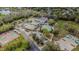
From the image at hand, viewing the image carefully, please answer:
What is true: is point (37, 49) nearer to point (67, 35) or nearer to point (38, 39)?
point (38, 39)

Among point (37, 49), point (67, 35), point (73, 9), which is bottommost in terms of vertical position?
point (37, 49)

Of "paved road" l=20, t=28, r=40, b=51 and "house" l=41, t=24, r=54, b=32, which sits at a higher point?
"house" l=41, t=24, r=54, b=32

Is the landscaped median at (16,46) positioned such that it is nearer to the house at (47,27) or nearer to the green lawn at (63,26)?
the house at (47,27)

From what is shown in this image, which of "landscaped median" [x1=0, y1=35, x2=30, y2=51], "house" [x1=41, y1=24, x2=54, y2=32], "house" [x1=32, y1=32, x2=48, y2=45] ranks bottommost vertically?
"landscaped median" [x1=0, y1=35, x2=30, y2=51]

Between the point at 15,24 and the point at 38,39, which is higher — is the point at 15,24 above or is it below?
above

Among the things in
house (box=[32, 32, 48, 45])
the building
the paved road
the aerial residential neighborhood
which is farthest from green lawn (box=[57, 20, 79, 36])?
the building

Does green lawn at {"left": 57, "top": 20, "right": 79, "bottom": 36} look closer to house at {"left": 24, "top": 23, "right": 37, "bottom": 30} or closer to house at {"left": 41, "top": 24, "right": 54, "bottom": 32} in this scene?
house at {"left": 41, "top": 24, "right": 54, "bottom": 32}

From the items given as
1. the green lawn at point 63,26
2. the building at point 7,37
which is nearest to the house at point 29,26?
the building at point 7,37

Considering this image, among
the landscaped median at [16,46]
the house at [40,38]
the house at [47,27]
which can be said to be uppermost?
the house at [47,27]
